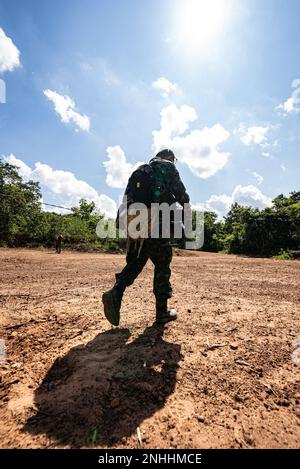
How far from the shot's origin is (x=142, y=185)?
2596mm

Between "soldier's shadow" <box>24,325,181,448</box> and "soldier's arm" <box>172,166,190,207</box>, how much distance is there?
140cm

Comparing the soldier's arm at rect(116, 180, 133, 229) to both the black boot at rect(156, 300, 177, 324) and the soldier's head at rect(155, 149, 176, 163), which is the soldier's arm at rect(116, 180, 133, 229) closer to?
the soldier's head at rect(155, 149, 176, 163)

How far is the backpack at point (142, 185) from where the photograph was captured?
260cm

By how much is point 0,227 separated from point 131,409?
61.2 ft

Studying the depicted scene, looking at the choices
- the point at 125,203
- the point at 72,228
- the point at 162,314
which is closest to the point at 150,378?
the point at 162,314

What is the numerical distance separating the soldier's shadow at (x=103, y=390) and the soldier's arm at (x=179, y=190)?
140 centimetres

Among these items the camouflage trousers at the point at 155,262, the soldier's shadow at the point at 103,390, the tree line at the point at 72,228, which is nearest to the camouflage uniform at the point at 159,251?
the camouflage trousers at the point at 155,262

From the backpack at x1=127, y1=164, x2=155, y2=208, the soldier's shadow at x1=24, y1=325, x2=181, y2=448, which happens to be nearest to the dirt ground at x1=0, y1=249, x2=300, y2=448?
the soldier's shadow at x1=24, y1=325, x2=181, y2=448

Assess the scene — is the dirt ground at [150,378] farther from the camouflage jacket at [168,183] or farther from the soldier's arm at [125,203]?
the camouflage jacket at [168,183]

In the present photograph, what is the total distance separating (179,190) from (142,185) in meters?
0.42

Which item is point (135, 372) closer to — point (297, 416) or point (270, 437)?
point (270, 437)

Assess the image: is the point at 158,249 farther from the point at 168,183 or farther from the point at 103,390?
the point at 103,390
